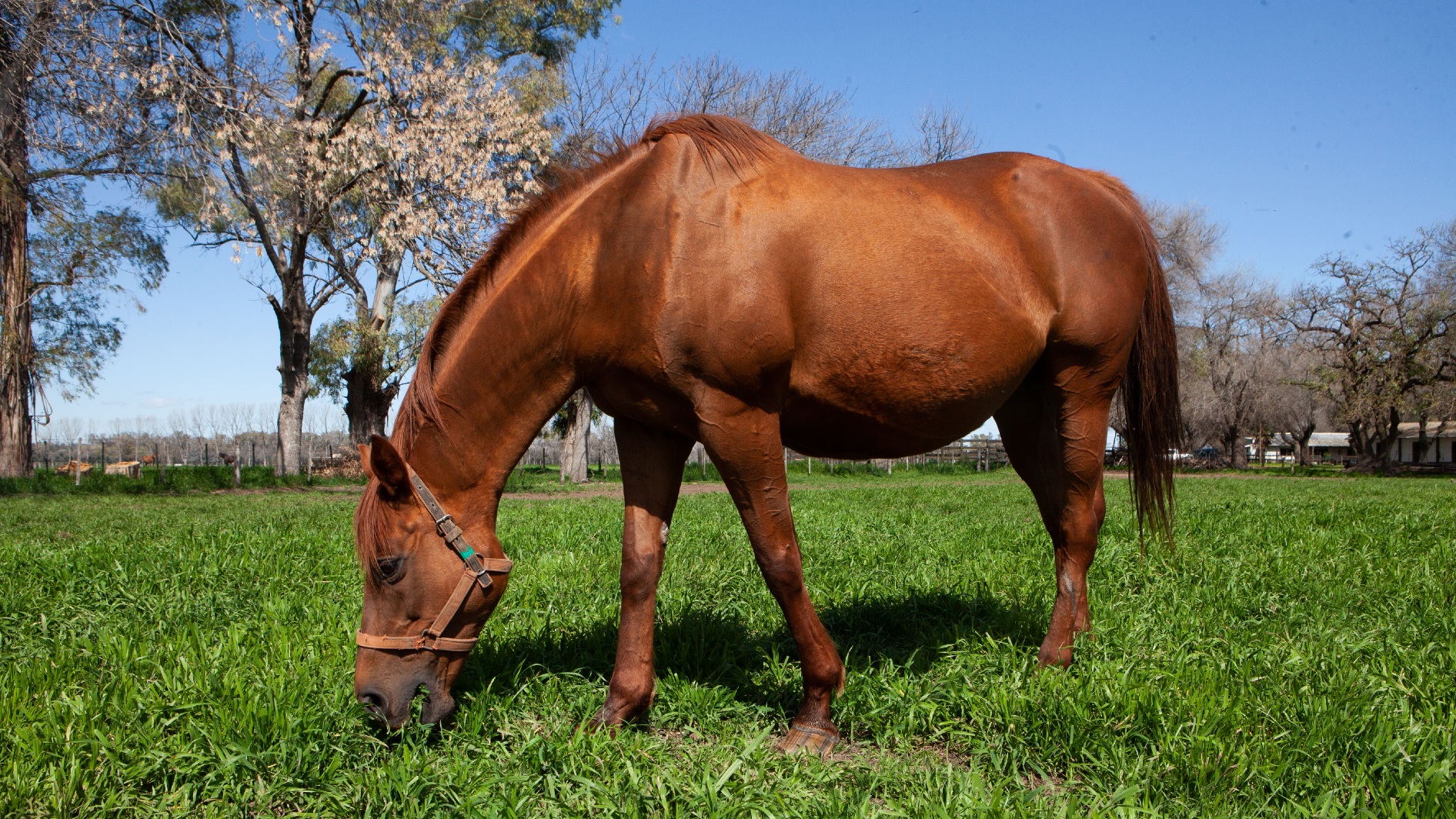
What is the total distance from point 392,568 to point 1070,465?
2.71m

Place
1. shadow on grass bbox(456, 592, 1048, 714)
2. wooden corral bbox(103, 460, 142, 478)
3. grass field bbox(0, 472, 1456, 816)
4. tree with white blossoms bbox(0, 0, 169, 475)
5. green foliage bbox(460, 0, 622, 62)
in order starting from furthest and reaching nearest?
1. wooden corral bbox(103, 460, 142, 478)
2. green foliage bbox(460, 0, 622, 62)
3. tree with white blossoms bbox(0, 0, 169, 475)
4. shadow on grass bbox(456, 592, 1048, 714)
5. grass field bbox(0, 472, 1456, 816)

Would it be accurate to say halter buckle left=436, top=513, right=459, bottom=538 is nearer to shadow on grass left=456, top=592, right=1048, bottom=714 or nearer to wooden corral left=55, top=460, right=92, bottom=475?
shadow on grass left=456, top=592, right=1048, bottom=714

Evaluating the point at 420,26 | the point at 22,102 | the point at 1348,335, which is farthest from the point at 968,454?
the point at 22,102

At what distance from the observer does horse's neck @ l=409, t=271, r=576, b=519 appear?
2.71 meters

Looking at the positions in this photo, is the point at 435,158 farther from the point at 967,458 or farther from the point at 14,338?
the point at 967,458

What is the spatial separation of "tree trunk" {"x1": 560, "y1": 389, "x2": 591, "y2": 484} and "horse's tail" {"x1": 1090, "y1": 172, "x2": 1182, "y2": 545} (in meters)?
21.2

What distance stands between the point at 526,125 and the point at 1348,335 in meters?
32.5

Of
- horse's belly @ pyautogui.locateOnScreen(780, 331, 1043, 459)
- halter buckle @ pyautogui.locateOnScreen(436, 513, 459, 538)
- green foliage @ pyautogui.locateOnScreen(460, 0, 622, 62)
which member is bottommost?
halter buckle @ pyautogui.locateOnScreen(436, 513, 459, 538)

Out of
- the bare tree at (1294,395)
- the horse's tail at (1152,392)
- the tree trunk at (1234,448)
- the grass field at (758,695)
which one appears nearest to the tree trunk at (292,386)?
the grass field at (758,695)

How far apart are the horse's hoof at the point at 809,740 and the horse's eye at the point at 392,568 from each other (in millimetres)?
1382

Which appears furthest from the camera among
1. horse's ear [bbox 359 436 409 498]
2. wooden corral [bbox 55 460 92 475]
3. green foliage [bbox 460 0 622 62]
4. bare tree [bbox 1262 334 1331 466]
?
bare tree [bbox 1262 334 1331 466]

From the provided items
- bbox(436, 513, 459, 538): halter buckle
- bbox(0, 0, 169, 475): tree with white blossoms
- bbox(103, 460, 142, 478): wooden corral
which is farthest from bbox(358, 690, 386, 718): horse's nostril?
bbox(103, 460, 142, 478): wooden corral

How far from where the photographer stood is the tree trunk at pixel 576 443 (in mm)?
24562

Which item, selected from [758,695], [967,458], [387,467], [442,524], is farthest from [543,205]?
[967,458]
